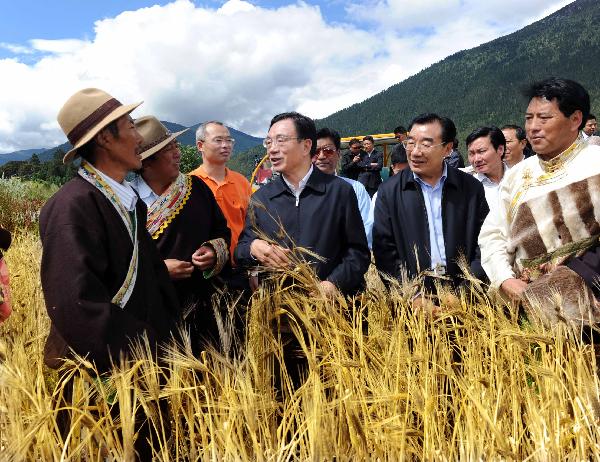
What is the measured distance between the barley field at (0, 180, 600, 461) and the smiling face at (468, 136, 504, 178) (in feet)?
6.59

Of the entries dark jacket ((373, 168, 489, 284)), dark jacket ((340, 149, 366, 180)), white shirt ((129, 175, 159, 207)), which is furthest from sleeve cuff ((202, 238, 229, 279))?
dark jacket ((340, 149, 366, 180))

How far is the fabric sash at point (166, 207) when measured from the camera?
90.0 inches

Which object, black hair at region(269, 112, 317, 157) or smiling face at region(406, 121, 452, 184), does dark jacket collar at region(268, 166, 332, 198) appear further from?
smiling face at region(406, 121, 452, 184)

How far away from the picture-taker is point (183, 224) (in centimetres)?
233

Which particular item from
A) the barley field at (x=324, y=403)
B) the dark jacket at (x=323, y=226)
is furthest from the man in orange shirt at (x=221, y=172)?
the barley field at (x=324, y=403)

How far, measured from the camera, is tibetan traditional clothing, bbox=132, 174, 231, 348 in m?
2.29

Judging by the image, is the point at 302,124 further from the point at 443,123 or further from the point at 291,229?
the point at 443,123

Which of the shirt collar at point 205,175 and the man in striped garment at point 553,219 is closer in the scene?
the man in striped garment at point 553,219

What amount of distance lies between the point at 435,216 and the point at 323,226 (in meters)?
0.64

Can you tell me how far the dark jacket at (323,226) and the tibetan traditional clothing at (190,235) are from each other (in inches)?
6.1

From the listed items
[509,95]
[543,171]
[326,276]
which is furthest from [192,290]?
[509,95]

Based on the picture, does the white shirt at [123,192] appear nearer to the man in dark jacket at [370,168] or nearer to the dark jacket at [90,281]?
the dark jacket at [90,281]

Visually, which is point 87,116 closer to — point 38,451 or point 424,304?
point 38,451

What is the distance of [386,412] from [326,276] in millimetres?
904
